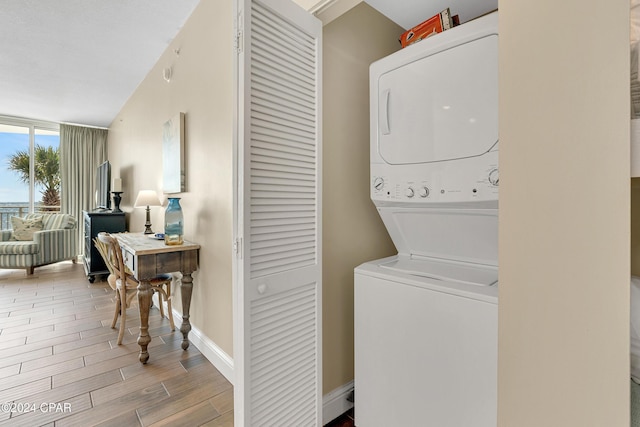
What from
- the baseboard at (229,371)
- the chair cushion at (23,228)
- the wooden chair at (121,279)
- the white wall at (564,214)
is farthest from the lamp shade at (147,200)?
the chair cushion at (23,228)

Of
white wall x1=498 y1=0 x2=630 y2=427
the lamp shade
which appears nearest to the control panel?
white wall x1=498 y1=0 x2=630 y2=427

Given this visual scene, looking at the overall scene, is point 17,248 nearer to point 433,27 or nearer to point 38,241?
point 38,241

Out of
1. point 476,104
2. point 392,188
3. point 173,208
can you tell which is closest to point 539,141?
point 476,104

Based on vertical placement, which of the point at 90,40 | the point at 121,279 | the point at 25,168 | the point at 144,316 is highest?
the point at 90,40

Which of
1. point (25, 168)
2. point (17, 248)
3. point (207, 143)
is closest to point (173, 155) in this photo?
point (207, 143)

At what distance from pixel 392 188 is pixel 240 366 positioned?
1026 millimetres

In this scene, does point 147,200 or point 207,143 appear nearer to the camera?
point 207,143

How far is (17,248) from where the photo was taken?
4363mm

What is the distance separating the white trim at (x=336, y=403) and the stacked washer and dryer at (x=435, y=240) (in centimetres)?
21

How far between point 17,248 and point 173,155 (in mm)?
3745

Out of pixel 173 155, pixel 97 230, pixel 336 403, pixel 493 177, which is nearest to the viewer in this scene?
pixel 493 177

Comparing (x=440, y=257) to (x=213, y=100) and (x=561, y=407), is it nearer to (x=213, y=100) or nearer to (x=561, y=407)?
(x=561, y=407)

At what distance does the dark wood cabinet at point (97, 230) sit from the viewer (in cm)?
414

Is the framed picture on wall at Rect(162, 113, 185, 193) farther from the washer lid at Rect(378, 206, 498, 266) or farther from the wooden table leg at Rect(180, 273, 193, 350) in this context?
the washer lid at Rect(378, 206, 498, 266)
